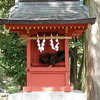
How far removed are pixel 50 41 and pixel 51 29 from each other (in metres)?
0.38

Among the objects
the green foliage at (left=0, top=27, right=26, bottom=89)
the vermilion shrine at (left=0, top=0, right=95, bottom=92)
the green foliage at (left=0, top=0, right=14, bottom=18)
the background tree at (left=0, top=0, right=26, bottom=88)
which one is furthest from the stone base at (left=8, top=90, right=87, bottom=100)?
the green foliage at (left=0, top=0, right=14, bottom=18)

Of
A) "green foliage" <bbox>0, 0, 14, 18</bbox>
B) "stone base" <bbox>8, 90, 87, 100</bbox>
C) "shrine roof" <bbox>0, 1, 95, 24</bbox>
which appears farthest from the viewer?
"green foliage" <bbox>0, 0, 14, 18</bbox>

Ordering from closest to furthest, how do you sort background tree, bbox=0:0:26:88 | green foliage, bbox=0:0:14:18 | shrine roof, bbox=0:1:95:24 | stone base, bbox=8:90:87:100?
1. shrine roof, bbox=0:1:95:24
2. stone base, bbox=8:90:87:100
3. background tree, bbox=0:0:26:88
4. green foliage, bbox=0:0:14:18

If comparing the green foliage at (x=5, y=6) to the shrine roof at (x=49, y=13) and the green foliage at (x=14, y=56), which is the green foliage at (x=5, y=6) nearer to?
the green foliage at (x=14, y=56)

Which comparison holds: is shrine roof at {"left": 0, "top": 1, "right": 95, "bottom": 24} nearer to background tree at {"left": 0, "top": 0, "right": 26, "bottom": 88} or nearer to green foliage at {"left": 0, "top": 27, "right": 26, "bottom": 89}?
background tree at {"left": 0, "top": 0, "right": 26, "bottom": 88}

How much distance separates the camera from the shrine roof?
245 inches

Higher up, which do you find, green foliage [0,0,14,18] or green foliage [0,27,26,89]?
green foliage [0,0,14,18]

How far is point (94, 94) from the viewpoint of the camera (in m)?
7.72

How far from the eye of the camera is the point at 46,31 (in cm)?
702

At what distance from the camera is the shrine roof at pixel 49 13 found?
623 cm

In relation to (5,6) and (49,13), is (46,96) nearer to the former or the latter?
(49,13)

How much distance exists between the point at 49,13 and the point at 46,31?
58cm

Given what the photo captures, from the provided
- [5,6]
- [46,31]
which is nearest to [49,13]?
[46,31]

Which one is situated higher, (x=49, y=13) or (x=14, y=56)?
(x=49, y=13)
